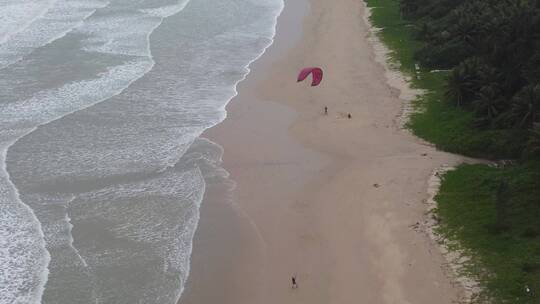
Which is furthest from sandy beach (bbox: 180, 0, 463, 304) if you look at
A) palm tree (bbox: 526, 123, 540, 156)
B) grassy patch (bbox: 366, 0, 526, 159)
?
palm tree (bbox: 526, 123, 540, 156)

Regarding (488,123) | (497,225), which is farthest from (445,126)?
(497,225)

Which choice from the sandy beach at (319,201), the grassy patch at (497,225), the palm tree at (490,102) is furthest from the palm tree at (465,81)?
the grassy patch at (497,225)

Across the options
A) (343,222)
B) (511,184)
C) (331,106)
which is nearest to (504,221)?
(511,184)

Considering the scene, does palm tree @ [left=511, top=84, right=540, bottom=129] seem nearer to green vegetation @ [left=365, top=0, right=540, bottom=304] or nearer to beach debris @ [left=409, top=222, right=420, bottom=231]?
green vegetation @ [left=365, top=0, right=540, bottom=304]

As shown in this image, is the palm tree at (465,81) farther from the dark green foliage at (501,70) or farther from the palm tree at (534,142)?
the palm tree at (534,142)

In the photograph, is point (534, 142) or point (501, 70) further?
point (501, 70)

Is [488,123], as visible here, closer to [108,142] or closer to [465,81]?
[465,81]
